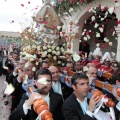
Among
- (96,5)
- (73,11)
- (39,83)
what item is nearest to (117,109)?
(39,83)

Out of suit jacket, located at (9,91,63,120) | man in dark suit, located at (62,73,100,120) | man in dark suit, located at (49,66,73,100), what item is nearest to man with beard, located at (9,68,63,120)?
suit jacket, located at (9,91,63,120)

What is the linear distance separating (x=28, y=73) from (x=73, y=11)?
24.1 ft

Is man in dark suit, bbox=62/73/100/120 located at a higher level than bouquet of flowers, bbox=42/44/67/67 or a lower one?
lower

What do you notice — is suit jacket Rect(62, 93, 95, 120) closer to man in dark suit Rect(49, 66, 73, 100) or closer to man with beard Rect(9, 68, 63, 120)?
man with beard Rect(9, 68, 63, 120)

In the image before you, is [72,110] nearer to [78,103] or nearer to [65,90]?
[78,103]

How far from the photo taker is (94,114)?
2.24 m

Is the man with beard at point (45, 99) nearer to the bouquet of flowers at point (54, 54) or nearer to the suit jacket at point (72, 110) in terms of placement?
the suit jacket at point (72, 110)

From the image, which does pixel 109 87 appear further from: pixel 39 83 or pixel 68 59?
pixel 68 59

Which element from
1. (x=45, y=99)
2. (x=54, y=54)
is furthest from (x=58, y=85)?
(x=54, y=54)

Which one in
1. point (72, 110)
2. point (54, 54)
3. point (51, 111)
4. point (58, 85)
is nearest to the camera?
point (72, 110)

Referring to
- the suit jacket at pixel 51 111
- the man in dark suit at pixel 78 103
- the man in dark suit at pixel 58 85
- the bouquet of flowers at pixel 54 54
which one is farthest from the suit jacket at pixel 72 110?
the bouquet of flowers at pixel 54 54

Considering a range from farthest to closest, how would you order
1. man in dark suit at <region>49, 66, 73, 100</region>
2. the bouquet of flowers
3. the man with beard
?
1. the bouquet of flowers
2. man in dark suit at <region>49, 66, 73, 100</region>
3. the man with beard

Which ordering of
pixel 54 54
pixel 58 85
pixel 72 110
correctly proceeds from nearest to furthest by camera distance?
pixel 72 110, pixel 58 85, pixel 54 54

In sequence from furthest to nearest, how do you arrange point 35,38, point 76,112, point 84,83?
point 35,38, point 84,83, point 76,112
